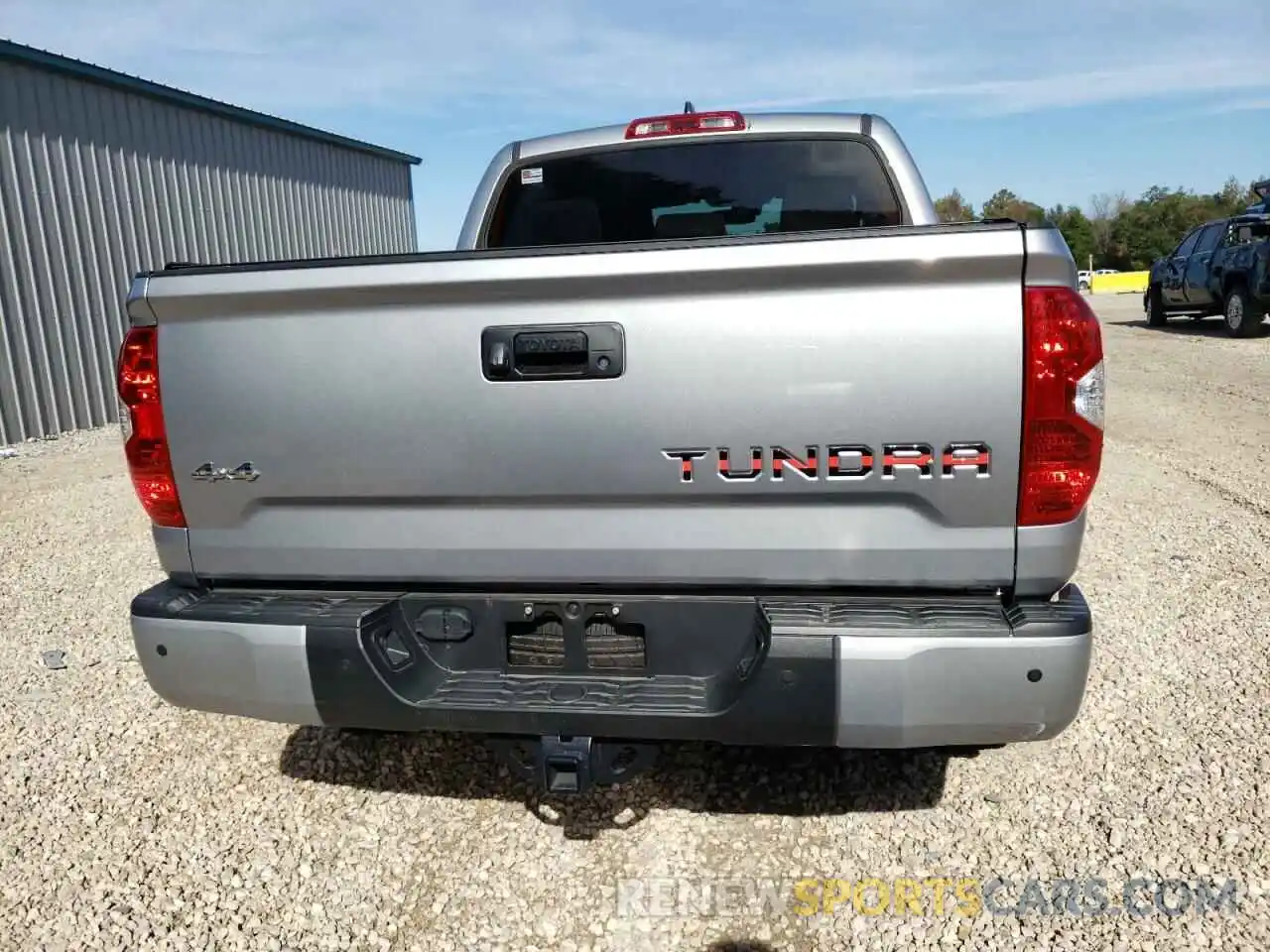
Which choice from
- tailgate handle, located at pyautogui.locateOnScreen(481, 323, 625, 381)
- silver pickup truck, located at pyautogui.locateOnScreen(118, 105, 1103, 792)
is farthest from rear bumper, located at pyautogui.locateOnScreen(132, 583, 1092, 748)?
tailgate handle, located at pyautogui.locateOnScreen(481, 323, 625, 381)

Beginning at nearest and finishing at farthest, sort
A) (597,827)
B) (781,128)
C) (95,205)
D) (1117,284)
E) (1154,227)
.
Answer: (597,827)
(781,128)
(95,205)
(1117,284)
(1154,227)

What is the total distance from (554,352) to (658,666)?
808 mm

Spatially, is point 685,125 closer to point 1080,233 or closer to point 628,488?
point 628,488

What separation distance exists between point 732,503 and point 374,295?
0.97 m

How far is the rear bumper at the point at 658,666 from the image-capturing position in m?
2.02

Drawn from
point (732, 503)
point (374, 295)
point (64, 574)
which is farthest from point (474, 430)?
point (64, 574)

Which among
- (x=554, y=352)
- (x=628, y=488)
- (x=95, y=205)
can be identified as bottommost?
(x=628, y=488)

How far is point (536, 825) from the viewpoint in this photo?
9.22 feet

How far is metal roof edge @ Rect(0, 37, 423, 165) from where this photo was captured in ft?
30.4

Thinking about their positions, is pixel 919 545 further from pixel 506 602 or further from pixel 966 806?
pixel 966 806

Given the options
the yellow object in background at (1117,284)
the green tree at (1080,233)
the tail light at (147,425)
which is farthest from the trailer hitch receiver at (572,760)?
the green tree at (1080,233)

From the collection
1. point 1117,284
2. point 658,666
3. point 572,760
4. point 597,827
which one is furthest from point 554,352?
point 1117,284

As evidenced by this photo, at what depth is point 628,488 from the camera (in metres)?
2.14

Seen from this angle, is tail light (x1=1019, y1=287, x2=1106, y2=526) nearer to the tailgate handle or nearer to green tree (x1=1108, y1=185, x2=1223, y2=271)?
the tailgate handle
